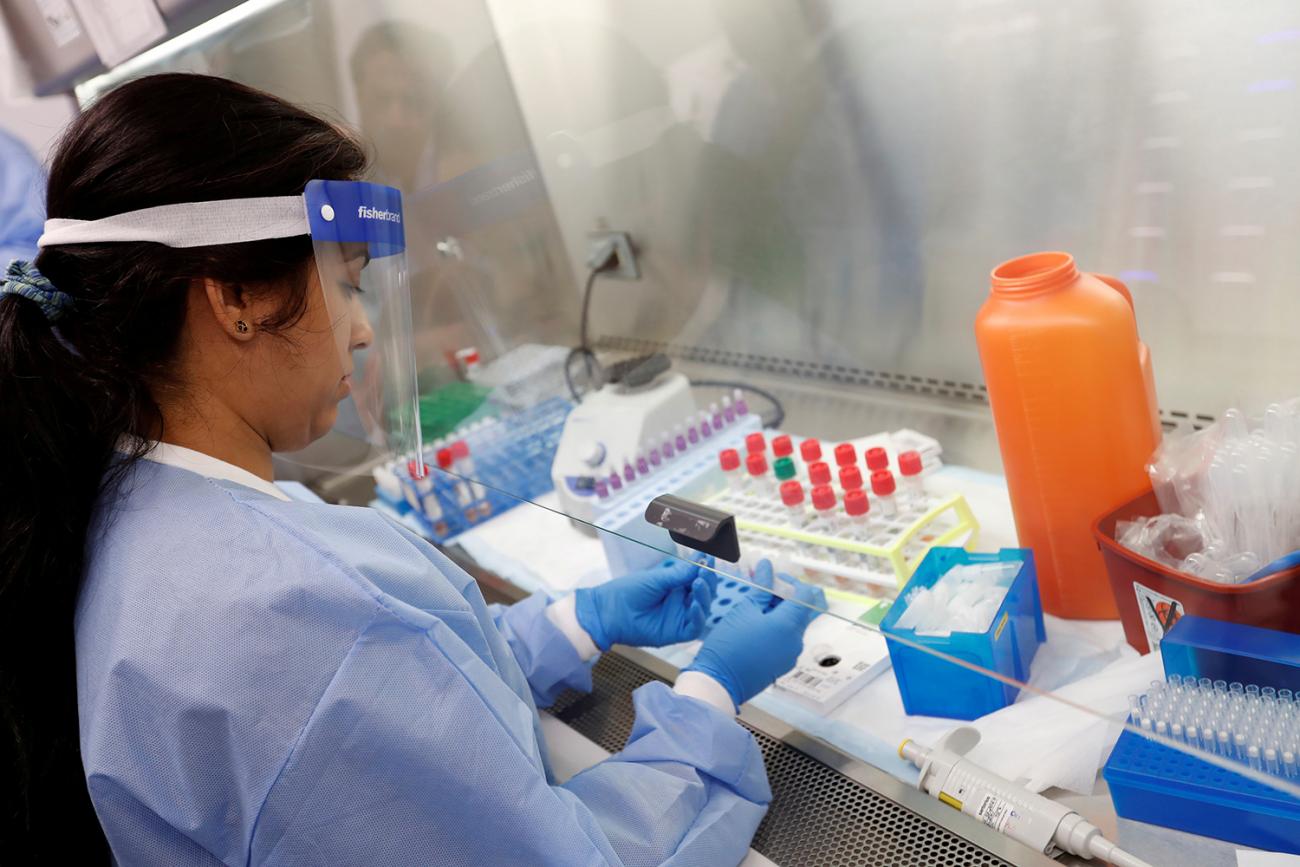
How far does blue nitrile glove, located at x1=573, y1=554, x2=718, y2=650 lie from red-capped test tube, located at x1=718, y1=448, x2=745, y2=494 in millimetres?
136

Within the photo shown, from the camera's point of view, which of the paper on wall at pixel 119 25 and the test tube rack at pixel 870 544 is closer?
the test tube rack at pixel 870 544

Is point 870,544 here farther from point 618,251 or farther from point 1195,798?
point 618,251

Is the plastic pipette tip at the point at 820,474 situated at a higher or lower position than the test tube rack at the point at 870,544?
higher

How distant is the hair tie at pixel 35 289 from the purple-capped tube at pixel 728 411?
1003 mm

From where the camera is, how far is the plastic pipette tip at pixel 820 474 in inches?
53.4

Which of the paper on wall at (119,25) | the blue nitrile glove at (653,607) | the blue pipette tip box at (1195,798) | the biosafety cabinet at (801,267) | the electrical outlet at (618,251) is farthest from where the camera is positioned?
the electrical outlet at (618,251)

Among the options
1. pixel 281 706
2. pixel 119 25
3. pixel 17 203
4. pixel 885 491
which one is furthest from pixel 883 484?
pixel 17 203

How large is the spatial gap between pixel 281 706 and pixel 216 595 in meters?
0.12

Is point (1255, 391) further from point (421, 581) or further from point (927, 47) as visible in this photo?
point (421, 581)

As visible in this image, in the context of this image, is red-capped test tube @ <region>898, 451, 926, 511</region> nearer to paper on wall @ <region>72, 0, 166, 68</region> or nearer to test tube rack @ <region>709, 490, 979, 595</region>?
test tube rack @ <region>709, 490, 979, 595</region>

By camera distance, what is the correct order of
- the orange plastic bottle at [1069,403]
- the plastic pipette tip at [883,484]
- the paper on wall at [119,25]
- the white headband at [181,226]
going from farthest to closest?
1. the paper on wall at [119,25]
2. the plastic pipette tip at [883,484]
3. the orange plastic bottle at [1069,403]
4. the white headband at [181,226]

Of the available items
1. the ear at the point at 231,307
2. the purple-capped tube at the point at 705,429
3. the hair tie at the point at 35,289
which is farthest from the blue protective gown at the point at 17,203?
the purple-capped tube at the point at 705,429

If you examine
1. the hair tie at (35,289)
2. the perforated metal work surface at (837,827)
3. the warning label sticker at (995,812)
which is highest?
the hair tie at (35,289)

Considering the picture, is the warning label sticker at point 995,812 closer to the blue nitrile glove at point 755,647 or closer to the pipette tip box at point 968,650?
the pipette tip box at point 968,650
